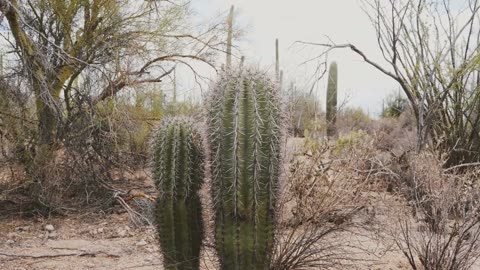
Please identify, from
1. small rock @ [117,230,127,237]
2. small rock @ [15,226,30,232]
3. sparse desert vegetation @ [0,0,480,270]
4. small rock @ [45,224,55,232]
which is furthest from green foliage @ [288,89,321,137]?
small rock @ [15,226,30,232]

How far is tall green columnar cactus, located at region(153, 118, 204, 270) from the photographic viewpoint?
15.0 feet

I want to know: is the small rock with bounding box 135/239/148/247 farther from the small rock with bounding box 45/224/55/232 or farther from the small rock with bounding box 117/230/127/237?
the small rock with bounding box 45/224/55/232

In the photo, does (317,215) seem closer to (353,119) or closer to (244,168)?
(244,168)

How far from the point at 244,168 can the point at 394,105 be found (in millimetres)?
21015

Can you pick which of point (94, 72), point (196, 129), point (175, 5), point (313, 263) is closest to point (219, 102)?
point (196, 129)

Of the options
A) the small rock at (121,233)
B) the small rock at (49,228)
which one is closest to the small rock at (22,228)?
the small rock at (49,228)

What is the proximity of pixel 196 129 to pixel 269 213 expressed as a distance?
921mm

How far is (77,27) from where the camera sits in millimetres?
9398

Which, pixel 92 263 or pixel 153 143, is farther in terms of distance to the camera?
pixel 92 263

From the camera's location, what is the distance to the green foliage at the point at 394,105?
77.6 feet

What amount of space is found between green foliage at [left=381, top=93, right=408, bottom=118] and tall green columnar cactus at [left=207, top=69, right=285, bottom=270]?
19584mm

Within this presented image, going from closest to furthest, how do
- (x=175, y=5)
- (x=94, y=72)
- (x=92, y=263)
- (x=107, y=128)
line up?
(x=92, y=263) → (x=94, y=72) → (x=107, y=128) → (x=175, y=5)

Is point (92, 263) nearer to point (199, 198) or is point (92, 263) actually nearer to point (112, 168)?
point (199, 198)

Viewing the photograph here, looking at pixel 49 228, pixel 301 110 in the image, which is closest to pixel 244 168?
pixel 49 228
